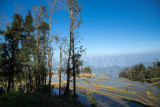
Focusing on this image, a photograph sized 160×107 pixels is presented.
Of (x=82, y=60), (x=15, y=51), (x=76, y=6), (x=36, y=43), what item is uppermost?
(x=76, y=6)

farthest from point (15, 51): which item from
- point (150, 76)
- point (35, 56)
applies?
point (150, 76)

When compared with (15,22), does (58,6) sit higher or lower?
higher

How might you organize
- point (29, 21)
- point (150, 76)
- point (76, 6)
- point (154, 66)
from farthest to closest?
→ point (154, 66)
point (150, 76)
point (29, 21)
point (76, 6)

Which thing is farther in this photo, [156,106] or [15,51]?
[156,106]

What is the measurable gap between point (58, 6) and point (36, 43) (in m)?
7.37

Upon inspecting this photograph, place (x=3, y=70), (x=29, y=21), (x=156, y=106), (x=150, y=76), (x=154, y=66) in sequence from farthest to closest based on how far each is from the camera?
1. (x=154, y=66)
2. (x=150, y=76)
3. (x=156, y=106)
4. (x=29, y=21)
5. (x=3, y=70)

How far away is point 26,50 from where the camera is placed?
13844 mm

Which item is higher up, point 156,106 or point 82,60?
point 82,60

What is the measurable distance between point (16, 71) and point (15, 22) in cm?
867

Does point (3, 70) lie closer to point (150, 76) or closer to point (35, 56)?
point (35, 56)

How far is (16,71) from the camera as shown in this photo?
15.1 meters

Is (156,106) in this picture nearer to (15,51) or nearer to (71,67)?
(71,67)

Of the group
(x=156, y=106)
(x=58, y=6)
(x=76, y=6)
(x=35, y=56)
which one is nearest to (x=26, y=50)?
(x=35, y=56)

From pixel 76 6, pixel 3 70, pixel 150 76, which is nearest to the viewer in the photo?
pixel 76 6
